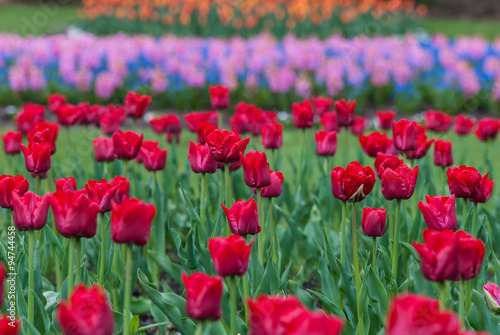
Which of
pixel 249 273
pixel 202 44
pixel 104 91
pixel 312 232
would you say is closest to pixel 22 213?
pixel 249 273

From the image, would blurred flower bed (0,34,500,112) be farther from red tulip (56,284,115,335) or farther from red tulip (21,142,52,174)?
red tulip (56,284,115,335)

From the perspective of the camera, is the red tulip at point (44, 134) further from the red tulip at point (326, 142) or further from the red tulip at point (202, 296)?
the red tulip at point (202, 296)

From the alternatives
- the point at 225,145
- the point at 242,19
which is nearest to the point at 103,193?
the point at 225,145

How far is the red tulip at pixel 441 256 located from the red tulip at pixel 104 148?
155 cm

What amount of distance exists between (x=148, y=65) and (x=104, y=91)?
1.28 metres

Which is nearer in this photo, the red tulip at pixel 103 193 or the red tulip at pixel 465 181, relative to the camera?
the red tulip at pixel 103 193

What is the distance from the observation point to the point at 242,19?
11992mm

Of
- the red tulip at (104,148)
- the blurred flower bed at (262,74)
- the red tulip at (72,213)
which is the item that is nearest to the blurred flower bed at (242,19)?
the blurred flower bed at (262,74)

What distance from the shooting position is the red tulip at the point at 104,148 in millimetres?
2574

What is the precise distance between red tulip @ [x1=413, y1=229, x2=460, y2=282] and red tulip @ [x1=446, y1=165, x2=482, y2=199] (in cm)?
65

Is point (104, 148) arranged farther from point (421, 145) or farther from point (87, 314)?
point (87, 314)

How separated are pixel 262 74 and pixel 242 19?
14.9ft

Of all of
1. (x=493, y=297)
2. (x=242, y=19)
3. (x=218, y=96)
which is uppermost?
(x=242, y=19)

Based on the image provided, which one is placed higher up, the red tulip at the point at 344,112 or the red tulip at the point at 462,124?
the red tulip at the point at 344,112
